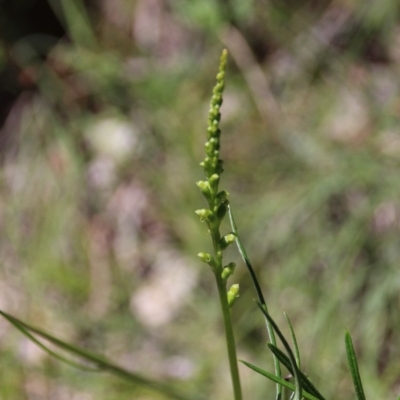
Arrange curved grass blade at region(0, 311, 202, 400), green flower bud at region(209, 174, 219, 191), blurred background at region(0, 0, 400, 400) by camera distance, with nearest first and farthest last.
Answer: green flower bud at region(209, 174, 219, 191) → curved grass blade at region(0, 311, 202, 400) → blurred background at region(0, 0, 400, 400)

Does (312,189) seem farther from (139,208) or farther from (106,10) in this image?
(106,10)

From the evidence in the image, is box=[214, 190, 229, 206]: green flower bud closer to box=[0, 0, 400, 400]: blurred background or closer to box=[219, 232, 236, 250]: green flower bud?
box=[219, 232, 236, 250]: green flower bud

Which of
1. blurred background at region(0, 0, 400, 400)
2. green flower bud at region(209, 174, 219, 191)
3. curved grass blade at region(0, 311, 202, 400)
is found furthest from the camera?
blurred background at region(0, 0, 400, 400)

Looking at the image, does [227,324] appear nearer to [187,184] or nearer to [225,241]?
[225,241]

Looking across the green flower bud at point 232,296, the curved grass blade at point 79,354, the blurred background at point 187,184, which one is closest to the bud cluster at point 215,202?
the green flower bud at point 232,296

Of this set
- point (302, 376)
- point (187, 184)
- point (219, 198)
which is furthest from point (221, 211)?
point (187, 184)

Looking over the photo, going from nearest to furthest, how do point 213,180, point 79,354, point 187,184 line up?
point 213,180 → point 79,354 → point 187,184

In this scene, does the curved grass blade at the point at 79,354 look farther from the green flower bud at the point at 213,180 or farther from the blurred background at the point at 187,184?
the blurred background at the point at 187,184

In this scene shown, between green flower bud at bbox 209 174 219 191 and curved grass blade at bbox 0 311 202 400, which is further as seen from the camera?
curved grass blade at bbox 0 311 202 400

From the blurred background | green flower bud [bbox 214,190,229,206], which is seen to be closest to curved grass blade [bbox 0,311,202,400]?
green flower bud [bbox 214,190,229,206]

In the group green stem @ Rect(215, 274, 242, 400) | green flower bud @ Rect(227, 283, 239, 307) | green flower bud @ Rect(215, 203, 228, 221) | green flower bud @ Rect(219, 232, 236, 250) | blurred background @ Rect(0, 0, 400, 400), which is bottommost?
green stem @ Rect(215, 274, 242, 400)
